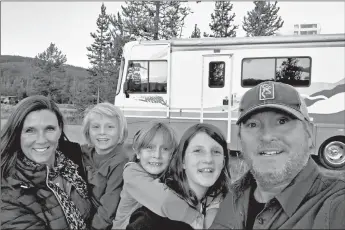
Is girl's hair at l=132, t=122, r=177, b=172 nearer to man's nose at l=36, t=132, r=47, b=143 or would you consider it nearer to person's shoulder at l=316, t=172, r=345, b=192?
man's nose at l=36, t=132, r=47, b=143

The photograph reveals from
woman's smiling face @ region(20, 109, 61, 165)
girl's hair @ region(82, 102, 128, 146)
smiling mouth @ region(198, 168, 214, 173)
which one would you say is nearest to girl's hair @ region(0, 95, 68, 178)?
woman's smiling face @ region(20, 109, 61, 165)

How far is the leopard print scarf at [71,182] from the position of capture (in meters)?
1.31

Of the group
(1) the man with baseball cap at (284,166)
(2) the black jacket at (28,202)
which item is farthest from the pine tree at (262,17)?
(2) the black jacket at (28,202)

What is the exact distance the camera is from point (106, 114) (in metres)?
1.30

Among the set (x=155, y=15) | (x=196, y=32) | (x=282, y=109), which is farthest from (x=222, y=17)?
(x=282, y=109)

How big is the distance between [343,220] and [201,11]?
901 mm

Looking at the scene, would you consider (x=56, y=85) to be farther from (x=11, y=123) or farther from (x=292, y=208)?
(x=292, y=208)

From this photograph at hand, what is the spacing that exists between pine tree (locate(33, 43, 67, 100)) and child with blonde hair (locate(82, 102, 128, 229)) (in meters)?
0.18

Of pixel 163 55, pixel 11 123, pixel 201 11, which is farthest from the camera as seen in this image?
pixel 163 55

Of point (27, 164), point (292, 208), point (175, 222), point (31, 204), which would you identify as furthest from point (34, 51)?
point (292, 208)

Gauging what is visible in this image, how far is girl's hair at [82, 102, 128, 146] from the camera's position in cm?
130

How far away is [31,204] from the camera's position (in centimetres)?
128

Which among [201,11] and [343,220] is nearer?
[343,220]

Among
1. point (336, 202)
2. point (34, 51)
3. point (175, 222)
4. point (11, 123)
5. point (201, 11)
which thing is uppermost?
point (201, 11)
